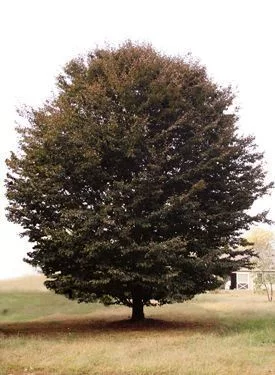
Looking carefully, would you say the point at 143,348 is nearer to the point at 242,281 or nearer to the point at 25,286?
the point at 25,286

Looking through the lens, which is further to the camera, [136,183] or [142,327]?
[142,327]

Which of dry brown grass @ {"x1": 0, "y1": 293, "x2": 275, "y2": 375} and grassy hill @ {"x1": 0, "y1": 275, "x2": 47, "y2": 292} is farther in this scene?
grassy hill @ {"x1": 0, "y1": 275, "x2": 47, "y2": 292}

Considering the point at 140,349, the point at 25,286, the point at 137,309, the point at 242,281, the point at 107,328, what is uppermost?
the point at 242,281

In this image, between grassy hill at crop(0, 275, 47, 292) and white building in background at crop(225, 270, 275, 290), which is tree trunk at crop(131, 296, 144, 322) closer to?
grassy hill at crop(0, 275, 47, 292)

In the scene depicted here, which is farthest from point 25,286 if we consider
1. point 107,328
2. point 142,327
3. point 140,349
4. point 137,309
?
point 140,349

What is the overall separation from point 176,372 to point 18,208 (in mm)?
14705

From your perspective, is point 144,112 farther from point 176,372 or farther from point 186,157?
point 176,372

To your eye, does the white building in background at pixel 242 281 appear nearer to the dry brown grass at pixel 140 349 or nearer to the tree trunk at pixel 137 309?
the dry brown grass at pixel 140 349

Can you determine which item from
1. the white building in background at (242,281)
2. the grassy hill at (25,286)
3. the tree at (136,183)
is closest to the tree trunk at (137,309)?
the tree at (136,183)

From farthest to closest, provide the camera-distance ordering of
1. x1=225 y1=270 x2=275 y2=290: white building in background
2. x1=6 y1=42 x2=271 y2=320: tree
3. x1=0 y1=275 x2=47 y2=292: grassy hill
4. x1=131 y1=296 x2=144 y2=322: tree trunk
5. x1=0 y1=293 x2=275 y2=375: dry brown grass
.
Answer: x1=225 y1=270 x2=275 y2=290: white building in background, x1=0 y1=275 x2=47 y2=292: grassy hill, x1=131 y1=296 x2=144 y2=322: tree trunk, x1=6 y1=42 x2=271 y2=320: tree, x1=0 y1=293 x2=275 y2=375: dry brown grass

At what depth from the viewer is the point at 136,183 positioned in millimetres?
23766

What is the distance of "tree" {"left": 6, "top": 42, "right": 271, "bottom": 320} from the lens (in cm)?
2328

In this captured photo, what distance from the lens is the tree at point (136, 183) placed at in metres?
23.3

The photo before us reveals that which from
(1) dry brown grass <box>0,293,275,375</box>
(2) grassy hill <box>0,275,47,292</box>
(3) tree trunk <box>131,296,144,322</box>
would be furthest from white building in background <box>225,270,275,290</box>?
(3) tree trunk <box>131,296,144,322</box>
